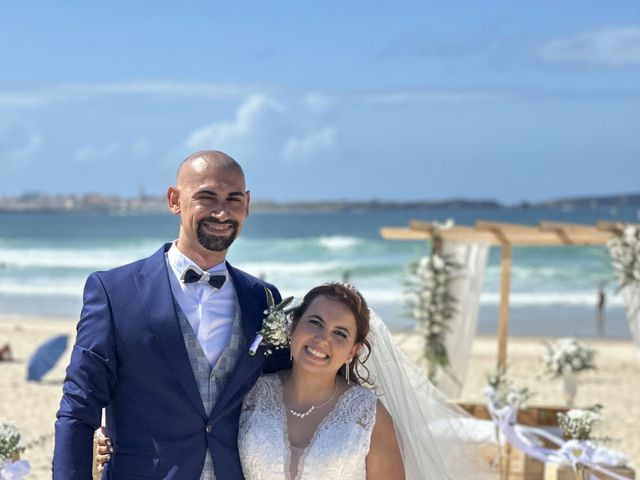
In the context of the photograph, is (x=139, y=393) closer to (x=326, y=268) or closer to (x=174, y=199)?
(x=174, y=199)

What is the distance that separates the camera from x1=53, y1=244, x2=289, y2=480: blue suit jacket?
3.25m

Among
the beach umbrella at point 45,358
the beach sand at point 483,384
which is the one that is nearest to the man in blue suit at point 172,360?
the beach sand at point 483,384

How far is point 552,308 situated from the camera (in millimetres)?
26656

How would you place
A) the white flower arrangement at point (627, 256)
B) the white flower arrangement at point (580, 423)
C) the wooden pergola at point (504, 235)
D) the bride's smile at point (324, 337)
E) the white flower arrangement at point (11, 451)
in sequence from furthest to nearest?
the wooden pergola at point (504, 235)
the white flower arrangement at point (627, 256)
the white flower arrangement at point (580, 423)
the white flower arrangement at point (11, 451)
the bride's smile at point (324, 337)

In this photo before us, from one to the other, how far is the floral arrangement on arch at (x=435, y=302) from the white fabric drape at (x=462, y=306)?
0.06m

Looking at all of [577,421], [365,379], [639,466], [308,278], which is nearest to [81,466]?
[365,379]

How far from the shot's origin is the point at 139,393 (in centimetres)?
333

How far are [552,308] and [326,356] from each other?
2392cm

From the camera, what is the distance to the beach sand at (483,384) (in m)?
10.3

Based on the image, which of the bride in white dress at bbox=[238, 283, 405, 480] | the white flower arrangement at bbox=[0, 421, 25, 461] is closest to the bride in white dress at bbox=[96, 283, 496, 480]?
the bride in white dress at bbox=[238, 283, 405, 480]

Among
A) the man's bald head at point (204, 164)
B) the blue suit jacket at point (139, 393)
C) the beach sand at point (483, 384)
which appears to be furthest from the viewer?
the beach sand at point (483, 384)

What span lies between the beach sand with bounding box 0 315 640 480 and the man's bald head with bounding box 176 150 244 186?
405cm

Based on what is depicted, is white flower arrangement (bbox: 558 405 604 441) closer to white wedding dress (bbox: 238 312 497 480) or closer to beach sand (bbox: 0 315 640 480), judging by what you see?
white wedding dress (bbox: 238 312 497 480)

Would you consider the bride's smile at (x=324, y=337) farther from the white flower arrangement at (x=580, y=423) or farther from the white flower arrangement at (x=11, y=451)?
the white flower arrangement at (x=580, y=423)
